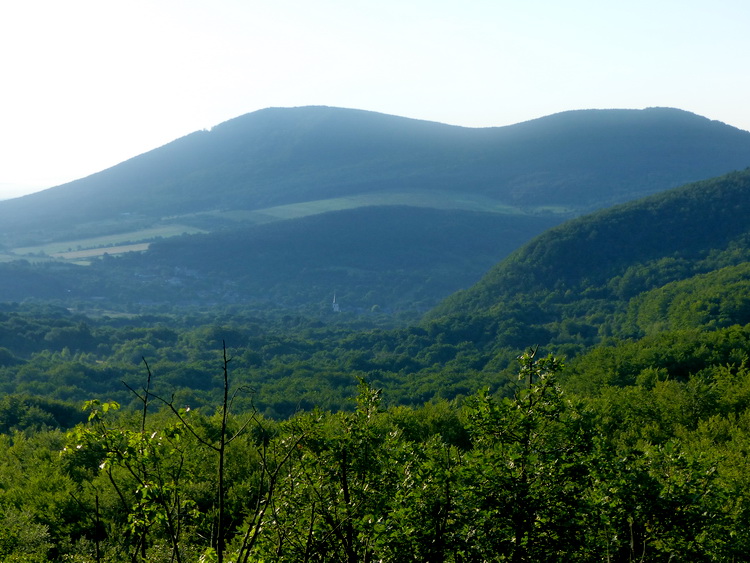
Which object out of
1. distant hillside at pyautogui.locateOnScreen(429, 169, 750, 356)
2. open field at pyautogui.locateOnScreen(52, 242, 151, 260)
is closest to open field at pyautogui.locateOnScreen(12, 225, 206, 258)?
open field at pyautogui.locateOnScreen(52, 242, 151, 260)

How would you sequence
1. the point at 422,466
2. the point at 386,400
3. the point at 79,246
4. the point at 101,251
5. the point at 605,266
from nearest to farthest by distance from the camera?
the point at 422,466 → the point at 386,400 → the point at 605,266 → the point at 101,251 → the point at 79,246

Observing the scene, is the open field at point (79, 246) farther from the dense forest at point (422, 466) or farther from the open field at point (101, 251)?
the dense forest at point (422, 466)

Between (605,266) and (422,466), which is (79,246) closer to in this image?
(605,266)

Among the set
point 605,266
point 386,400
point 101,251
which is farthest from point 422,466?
point 101,251

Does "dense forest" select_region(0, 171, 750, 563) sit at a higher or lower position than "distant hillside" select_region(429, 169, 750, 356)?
higher

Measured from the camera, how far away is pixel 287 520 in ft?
28.3

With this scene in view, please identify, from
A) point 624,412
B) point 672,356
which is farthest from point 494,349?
point 624,412

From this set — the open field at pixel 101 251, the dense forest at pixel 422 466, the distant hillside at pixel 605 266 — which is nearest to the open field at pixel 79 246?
the open field at pixel 101 251

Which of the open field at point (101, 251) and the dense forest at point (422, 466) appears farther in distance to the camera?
the open field at point (101, 251)

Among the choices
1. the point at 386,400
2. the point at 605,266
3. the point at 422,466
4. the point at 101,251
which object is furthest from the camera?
the point at 101,251

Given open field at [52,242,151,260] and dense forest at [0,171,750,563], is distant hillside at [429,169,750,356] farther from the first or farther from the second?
open field at [52,242,151,260]

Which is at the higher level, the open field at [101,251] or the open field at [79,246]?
the open field at [79,246]

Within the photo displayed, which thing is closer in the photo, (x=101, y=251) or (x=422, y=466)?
(x=422, y=466)

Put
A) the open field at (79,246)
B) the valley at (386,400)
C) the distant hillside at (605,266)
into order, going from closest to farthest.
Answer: the valley at (386,400) → the distant hillside at (605,266) → the open field at (79,246)
